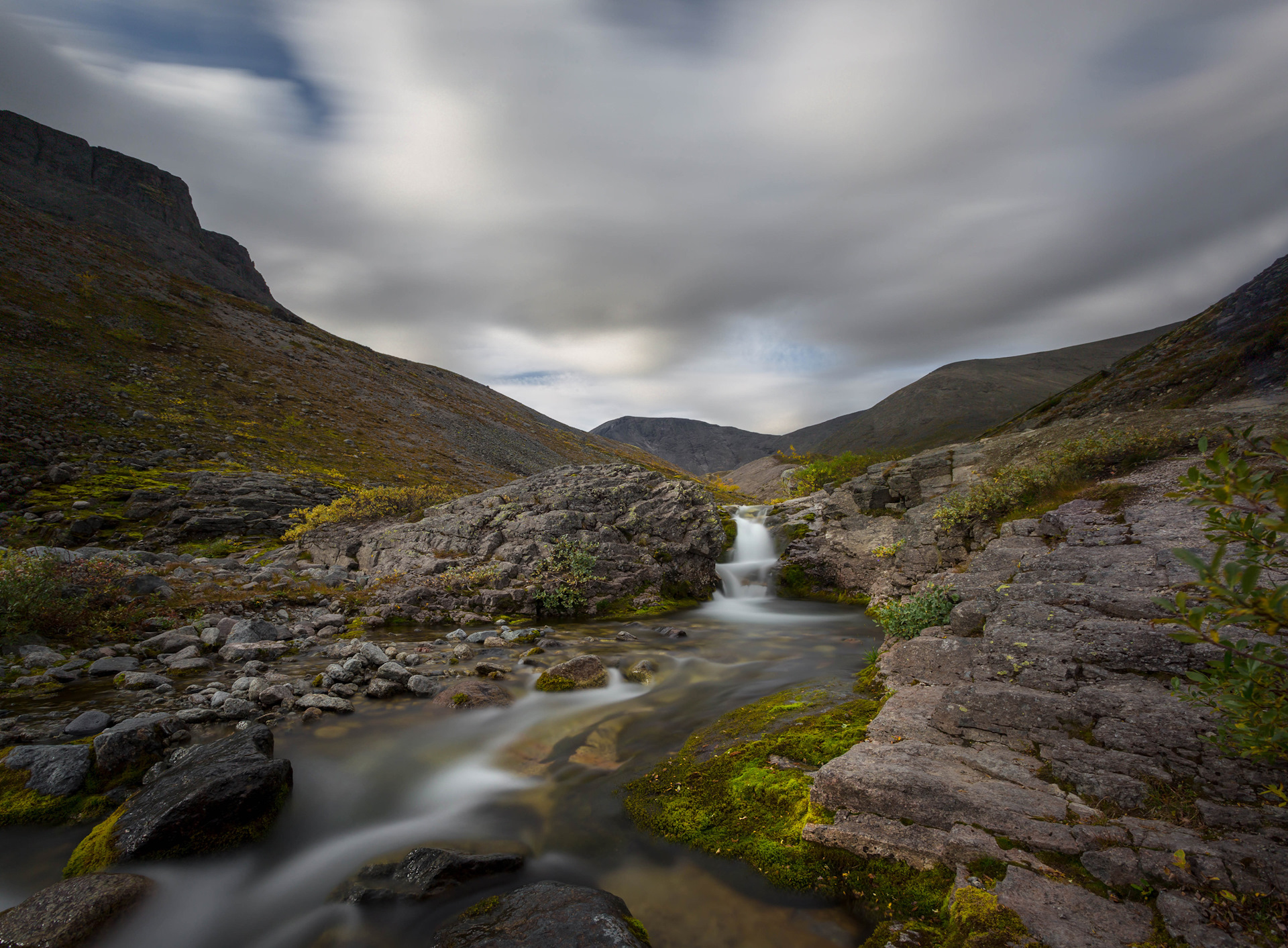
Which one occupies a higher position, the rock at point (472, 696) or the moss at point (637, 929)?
the rock at point (472, 696)

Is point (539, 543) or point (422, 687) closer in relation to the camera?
point (422, 687)

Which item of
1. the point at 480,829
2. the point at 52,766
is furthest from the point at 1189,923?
the point at 52,766

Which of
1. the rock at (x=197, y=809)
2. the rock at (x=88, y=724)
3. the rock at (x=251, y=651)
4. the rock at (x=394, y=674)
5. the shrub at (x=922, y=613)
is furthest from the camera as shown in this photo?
the rock at (x=251, y=651)

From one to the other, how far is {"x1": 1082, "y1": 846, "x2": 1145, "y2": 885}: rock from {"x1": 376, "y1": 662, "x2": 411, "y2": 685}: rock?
10419 mm

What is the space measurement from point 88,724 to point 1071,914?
1203 cm

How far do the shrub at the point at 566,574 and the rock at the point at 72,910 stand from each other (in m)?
11.1

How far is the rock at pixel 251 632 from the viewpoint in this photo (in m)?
11.3

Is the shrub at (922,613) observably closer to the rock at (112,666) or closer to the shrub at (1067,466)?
the shrub at (1067,466)

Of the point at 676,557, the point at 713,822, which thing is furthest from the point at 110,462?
the point at 713,822

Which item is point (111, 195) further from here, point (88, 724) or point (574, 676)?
point (574, 676)

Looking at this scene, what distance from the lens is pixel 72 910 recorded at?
450 centimetres

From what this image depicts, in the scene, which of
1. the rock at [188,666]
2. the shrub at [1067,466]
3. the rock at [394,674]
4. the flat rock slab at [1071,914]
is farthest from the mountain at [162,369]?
the shrub at [1067,466]

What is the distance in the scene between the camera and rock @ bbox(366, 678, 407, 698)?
9594 mm

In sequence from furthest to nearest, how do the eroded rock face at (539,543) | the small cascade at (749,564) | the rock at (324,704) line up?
the small cascade at (749,564)
the eroded rock face at (539,543)
the rock at (324,704)
